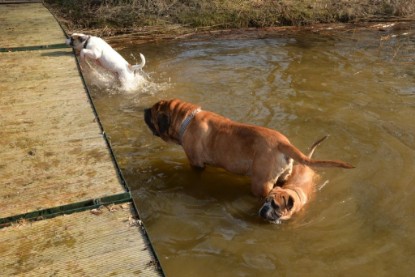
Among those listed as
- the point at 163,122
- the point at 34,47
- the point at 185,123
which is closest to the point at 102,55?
the point at 34,47

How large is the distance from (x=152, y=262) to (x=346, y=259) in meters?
1.81

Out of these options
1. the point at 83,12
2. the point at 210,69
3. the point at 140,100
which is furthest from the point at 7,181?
the point at 83,12

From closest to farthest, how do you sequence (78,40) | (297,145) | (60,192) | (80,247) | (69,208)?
1. (80,247)
2. (69,208)
3. (60,192)
4. (297,145)
5. (78,40)

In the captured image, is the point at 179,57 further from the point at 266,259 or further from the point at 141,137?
the point at 266,259

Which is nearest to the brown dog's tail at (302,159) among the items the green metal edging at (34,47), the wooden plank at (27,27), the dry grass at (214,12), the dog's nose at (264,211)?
the dog's nose at (264,211)

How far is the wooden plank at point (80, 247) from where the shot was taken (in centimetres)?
254

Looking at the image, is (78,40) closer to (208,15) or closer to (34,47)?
(34,47)

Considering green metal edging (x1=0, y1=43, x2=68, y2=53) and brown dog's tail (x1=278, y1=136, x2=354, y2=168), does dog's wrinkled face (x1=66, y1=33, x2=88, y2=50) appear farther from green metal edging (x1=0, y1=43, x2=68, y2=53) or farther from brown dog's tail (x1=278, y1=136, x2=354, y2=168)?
brown dog's tail (x1=278, y1=136, x2=354, y2=168)

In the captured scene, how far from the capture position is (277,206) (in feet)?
12.7

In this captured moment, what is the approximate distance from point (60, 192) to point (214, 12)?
9.27 meters

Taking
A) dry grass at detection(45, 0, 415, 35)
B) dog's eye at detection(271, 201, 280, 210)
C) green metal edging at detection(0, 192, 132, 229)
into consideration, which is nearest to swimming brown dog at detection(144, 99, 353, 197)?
dog's eye at detection(271, 201, 280, 210)

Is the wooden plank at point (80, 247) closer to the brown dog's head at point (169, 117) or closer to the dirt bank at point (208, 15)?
the brown dog's head at point (169, 117)

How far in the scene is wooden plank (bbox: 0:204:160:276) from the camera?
254cm

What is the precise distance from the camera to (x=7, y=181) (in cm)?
343
